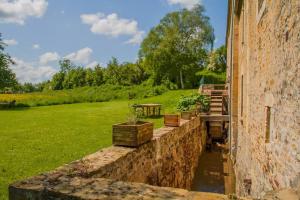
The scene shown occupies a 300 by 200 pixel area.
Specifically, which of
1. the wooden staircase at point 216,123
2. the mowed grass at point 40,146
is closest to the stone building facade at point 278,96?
the mowed grass at point 40,146

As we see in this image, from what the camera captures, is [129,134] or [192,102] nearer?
[129,134]

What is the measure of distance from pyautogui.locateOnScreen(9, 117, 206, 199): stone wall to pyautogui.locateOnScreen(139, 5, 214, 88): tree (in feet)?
95.6

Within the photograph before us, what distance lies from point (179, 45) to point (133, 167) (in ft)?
115

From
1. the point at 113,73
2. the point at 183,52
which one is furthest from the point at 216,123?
the point at 113,73

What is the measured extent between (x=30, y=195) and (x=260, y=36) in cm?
441

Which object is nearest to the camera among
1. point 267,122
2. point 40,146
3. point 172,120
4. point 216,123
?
point 267,122

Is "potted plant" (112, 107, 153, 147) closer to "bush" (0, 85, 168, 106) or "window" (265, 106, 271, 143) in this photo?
"window" (265, 106, 271, 143)

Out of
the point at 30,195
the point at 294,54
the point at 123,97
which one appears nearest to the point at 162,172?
the point at 30,195

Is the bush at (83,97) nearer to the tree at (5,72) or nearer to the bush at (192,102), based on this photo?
the tree at (5,72)

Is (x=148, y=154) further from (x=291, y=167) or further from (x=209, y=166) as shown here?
(x=209, y=166)

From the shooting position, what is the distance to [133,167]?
502cm

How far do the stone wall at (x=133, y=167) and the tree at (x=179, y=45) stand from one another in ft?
95.6

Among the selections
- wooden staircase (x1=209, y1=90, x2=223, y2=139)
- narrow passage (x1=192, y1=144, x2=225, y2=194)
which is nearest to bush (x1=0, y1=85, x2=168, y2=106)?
wooden staircase (x1=209, y1=90, x2=223, y2=139)

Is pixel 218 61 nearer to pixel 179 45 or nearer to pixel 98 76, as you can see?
pixel 179 45
